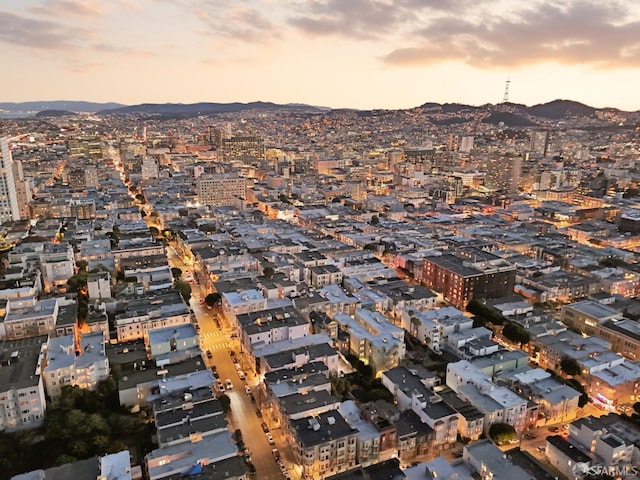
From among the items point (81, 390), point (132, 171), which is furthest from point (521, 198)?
point (132, 171)

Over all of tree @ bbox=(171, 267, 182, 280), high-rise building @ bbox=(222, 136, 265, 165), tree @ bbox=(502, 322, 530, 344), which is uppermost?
high-rise building @ bbox=(222, 136, 265, 165)

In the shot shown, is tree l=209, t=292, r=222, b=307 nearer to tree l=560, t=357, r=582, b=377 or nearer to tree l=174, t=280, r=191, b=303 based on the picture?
tree l=174, t=280, r=191, b=303

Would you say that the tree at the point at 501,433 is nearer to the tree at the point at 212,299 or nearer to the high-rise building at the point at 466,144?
the tree at the point at 212,299

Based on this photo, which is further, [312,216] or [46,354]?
[312,216]

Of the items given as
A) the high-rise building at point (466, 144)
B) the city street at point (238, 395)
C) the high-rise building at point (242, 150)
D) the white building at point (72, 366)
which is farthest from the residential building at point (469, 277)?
the high-rise building at point (466, 144)

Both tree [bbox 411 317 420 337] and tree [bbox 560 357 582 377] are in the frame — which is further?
tree [bbox 411 317 420 337]

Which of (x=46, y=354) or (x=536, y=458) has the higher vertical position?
(x=46, y=354)

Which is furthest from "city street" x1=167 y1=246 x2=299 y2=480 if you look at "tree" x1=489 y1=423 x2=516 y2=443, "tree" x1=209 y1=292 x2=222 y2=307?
"tree" x1=489 y1=423 x2=516 y2=443

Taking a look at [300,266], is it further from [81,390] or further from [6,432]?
[6,432]

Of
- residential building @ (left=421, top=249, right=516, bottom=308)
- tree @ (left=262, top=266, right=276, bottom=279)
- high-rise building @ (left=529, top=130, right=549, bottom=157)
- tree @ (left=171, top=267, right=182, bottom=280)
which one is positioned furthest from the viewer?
high-rise building @ (left=529, top=130, right=549, bottom=157)
